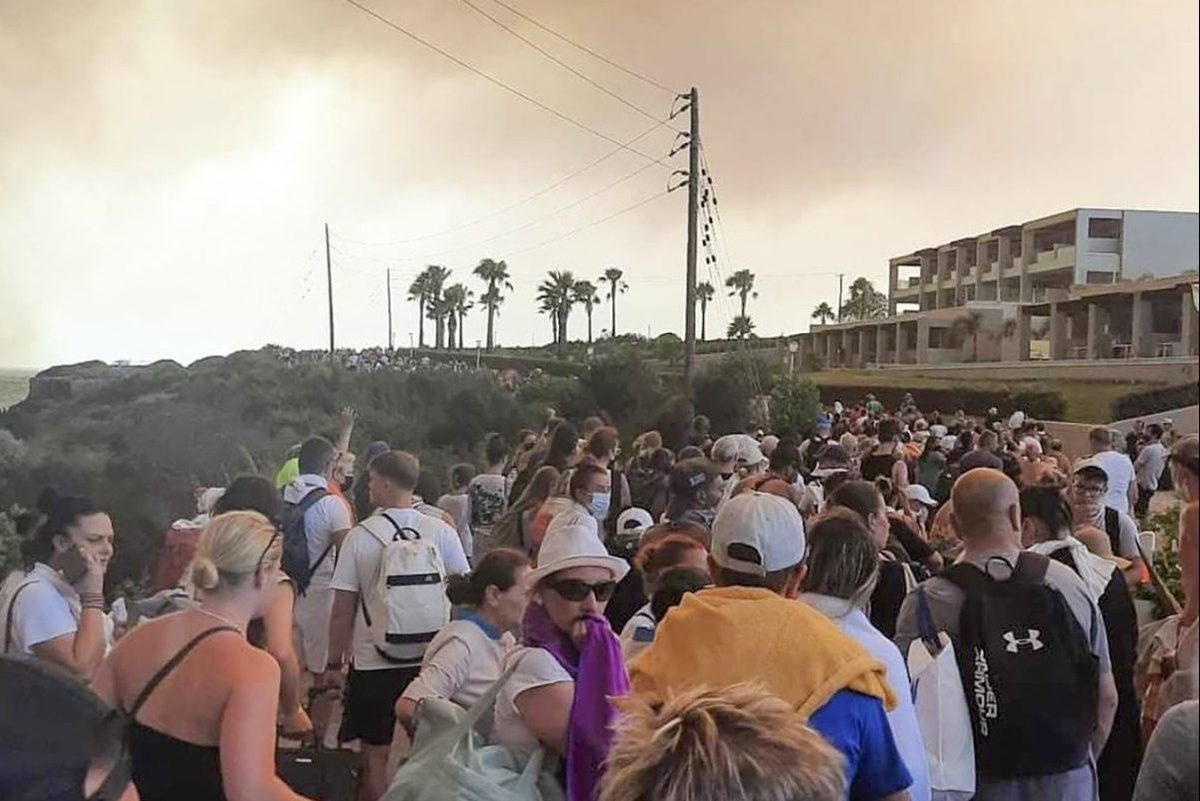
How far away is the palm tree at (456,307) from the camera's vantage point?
468cm

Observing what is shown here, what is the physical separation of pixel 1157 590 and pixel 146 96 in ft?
13.3

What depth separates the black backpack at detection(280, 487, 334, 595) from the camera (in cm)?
406

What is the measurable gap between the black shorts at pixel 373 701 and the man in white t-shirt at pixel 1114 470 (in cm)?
268

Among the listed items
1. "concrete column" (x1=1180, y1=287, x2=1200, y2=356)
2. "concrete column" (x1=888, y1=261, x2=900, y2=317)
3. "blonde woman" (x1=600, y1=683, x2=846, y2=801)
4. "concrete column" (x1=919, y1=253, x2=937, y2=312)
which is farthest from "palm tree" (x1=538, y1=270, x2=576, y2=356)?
"blonde woman" (x1=600, y1=683, x2=846, y2=801)

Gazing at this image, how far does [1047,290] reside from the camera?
14.1ft

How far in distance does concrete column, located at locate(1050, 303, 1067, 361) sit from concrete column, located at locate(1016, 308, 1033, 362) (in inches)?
3.7

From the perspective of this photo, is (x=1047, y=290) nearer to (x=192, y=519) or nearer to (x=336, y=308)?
(x=336, y=308)

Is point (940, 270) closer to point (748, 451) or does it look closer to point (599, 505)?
point (748, 451)

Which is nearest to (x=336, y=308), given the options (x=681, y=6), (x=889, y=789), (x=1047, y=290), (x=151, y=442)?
(x=151, y=442)

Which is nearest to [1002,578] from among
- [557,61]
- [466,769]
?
[466,769]

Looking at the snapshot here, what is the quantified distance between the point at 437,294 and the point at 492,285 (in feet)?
0.76

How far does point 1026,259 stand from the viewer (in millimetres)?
4348

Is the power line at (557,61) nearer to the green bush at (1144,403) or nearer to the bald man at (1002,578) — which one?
the green bush at (1144,403)

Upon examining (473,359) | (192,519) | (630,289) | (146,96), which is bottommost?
(192,519)
